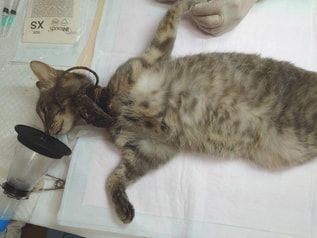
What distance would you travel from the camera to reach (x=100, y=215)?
1237 mm

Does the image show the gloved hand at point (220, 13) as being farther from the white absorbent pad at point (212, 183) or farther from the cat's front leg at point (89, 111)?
the cat's front leg at point (89, 111)

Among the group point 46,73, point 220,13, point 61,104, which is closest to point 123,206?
point 61,104

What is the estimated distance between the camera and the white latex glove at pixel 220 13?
1.28 m

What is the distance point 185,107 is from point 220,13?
348 mm

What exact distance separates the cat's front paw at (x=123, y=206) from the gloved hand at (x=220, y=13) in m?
0.64

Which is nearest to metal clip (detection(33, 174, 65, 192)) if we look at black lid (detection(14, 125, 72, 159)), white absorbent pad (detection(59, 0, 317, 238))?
white absorbent pad (detection(59, 0, 317, 238))

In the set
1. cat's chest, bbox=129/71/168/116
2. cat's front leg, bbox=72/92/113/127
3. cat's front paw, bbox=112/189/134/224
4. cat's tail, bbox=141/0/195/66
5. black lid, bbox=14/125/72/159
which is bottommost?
cat's front paw, bbox=112/189/134/224

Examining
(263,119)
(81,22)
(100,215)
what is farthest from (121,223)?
(81,22)

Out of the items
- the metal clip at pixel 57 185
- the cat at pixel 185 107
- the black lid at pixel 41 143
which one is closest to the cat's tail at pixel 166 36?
the cat at pixel 185 107

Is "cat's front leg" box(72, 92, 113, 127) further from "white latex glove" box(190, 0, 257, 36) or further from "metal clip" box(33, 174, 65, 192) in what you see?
"white latex glove" box(190, 0, 257, 36)

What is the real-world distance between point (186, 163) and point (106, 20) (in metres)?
0.67

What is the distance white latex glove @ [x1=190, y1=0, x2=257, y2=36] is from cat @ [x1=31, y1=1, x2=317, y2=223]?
0.08 m

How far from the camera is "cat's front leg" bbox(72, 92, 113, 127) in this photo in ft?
4.03

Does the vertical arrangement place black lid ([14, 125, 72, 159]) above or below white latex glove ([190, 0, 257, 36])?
below
